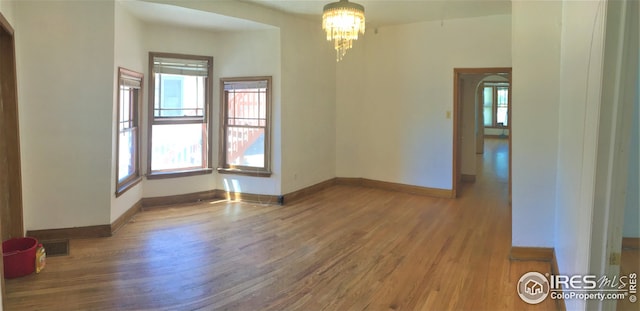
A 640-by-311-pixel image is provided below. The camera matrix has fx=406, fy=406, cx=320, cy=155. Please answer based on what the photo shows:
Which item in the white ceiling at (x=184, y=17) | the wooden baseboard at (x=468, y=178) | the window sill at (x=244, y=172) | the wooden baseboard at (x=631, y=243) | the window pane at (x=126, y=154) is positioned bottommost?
the wooden baseboard at (x=468, y=178)

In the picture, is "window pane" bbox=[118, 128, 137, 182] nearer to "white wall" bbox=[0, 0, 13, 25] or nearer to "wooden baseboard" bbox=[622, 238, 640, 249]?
"white wall" bbox=[0, 0, 13, 25]

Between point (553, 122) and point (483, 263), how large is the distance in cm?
137

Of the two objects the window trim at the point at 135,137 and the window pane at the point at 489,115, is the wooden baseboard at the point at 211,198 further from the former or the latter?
the window pane at the point at 489,115

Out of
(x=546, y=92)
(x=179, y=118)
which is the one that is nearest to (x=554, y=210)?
(x=546, y=92)

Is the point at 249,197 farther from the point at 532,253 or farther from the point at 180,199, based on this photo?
the point at 532,253

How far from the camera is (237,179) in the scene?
6.00 meters

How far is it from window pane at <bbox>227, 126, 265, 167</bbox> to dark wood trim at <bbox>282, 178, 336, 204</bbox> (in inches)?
24.2

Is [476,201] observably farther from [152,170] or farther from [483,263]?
[152,170]

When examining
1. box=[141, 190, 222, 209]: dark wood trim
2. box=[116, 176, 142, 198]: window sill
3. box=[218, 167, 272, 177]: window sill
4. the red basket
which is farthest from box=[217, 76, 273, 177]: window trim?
the red basket

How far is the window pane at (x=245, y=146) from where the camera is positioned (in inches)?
232

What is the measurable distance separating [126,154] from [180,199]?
1.08 metres

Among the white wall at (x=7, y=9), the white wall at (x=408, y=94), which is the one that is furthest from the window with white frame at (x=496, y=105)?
the white wall at (x=7, y=9)

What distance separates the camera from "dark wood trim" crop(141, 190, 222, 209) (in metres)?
5.54

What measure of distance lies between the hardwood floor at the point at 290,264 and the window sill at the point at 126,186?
40 cm
